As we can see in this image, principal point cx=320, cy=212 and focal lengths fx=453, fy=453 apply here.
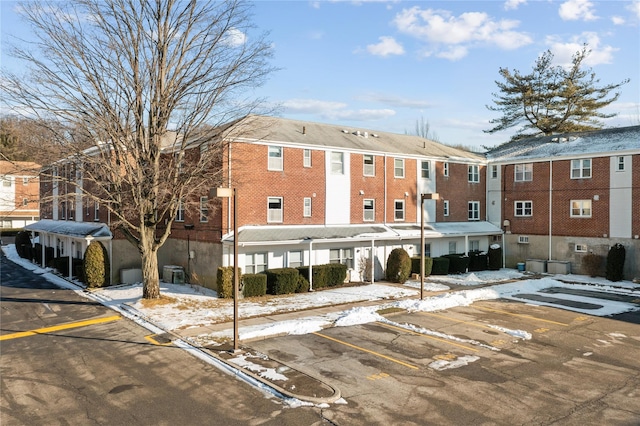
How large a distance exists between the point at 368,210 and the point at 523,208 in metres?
12.6

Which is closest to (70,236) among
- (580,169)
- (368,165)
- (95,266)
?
(95,266)

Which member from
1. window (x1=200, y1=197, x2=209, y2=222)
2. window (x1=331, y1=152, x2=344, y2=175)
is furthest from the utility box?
window (x1=331, y1=152, x2=344, y2=175)

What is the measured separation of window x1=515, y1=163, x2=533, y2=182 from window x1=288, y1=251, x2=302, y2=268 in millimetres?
18630

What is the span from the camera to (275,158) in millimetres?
24828

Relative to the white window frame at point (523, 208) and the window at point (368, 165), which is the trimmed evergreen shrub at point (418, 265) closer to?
the window at point (368, 165)

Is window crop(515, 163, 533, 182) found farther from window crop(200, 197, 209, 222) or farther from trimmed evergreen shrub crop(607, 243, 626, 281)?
window crop(200, 197, 209, 222)

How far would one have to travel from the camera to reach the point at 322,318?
17.7 m

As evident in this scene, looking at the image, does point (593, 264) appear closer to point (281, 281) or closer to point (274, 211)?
point (281, 281)

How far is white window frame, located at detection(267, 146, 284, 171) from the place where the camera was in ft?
80.9

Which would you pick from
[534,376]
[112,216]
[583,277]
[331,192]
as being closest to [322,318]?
[534,376]

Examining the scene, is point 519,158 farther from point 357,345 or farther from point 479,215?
point 357,345

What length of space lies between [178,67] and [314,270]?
475 inches

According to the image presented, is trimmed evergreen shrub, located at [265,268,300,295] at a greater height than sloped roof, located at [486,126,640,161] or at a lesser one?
lesser

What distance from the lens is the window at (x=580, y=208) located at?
2969cm
